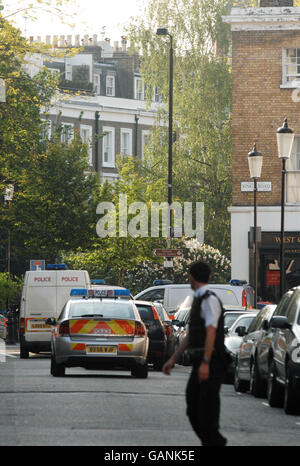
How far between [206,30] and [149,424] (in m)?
45.4

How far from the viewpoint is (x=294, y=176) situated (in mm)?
40438

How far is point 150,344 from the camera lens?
27844 mm

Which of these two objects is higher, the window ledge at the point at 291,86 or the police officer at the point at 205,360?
the window ledge at the point at 291,86

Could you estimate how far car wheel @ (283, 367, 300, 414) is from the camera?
16234mm

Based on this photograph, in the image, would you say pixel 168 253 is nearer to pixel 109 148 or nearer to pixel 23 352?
pixel 23 352

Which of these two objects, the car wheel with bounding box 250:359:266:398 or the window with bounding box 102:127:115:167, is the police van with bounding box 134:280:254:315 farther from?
the window with bounding box 102:127:115:167

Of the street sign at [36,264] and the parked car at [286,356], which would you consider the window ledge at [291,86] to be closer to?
the street sign at [36,264]

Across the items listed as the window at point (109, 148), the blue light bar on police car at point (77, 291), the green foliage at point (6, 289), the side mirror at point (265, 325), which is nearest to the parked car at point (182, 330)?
the blue light bar on police car at point (77, 291)

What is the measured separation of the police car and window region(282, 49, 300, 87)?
747 inches

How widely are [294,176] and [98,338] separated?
19.2m

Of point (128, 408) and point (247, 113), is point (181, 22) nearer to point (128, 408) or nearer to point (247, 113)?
point (247, 113)

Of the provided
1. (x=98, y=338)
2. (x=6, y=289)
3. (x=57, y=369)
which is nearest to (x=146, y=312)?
(x=57, y=369)

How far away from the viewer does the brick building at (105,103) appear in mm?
76000
